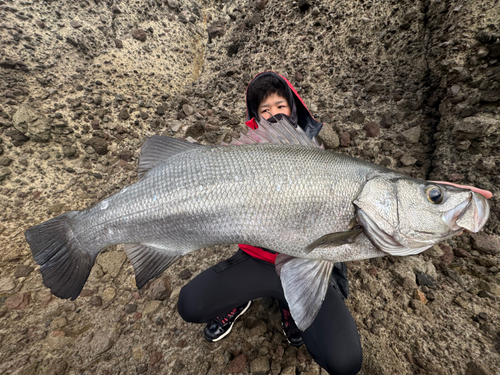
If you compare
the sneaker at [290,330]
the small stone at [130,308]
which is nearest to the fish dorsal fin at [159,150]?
the small stone at [130,308]

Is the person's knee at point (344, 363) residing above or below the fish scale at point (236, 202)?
below

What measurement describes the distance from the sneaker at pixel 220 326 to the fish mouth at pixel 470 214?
5.33 ft

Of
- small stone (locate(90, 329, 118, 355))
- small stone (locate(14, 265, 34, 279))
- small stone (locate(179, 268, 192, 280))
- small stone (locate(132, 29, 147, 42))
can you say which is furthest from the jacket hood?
small stone (locate(14, 265, 34, 279))

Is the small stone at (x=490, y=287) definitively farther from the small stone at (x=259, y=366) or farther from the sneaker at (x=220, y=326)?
the sneaker at (x=220, y=326)

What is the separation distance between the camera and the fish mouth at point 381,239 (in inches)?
44.5

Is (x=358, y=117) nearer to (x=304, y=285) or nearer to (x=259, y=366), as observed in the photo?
(x=304, y=285)

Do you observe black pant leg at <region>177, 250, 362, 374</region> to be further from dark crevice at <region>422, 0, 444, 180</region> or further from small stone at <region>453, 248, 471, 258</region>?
dark crevice at <region>422, 0, 444, 180</region>

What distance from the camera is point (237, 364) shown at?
1.43 metres

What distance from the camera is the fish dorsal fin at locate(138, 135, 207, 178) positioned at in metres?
1.37

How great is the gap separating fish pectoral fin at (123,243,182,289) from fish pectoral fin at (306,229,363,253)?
0.87 metres

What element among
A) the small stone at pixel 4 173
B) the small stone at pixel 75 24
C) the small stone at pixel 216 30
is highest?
the small stone at pixel 216 30

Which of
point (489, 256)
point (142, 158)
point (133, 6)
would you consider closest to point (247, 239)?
point (142, 158)

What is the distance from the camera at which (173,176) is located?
1247 millimetres

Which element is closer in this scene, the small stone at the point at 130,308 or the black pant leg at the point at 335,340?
the black pant leg at the point at 335,340
